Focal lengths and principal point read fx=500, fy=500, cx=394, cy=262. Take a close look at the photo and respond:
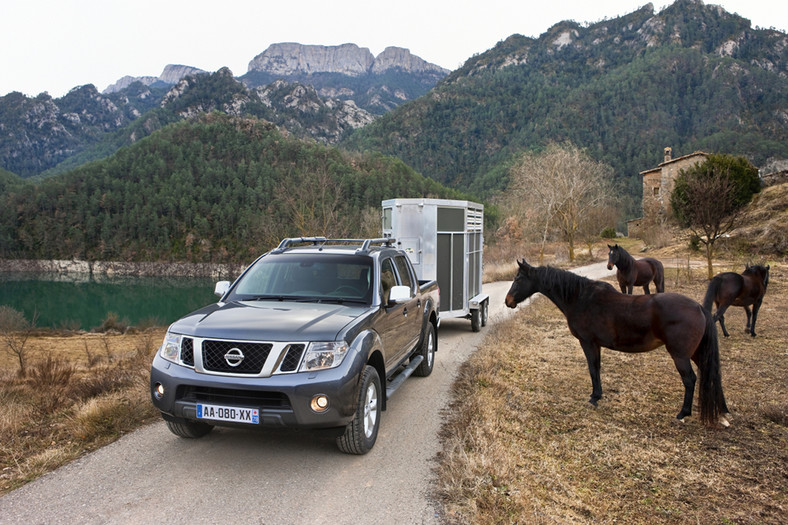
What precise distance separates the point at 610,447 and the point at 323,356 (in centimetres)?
297

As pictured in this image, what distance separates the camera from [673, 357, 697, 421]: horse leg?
17.4 feet

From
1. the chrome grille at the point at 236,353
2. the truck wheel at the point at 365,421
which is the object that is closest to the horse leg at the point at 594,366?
the truck wheel at the point at 365,421

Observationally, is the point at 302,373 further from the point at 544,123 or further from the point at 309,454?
the point at 544,123

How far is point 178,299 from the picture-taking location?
66250 millimetres

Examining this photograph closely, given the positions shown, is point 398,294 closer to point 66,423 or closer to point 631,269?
point 66,423

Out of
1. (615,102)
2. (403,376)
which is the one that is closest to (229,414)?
(403,376)

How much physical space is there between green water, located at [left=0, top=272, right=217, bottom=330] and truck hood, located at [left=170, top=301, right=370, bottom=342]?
3848cm

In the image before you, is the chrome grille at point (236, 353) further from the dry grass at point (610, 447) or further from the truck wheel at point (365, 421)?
the dry grass at point (610, 447)

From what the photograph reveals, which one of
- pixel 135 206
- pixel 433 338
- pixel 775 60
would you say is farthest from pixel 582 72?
pixel 433 338

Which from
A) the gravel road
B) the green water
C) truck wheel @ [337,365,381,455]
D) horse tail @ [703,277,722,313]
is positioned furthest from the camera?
the green water

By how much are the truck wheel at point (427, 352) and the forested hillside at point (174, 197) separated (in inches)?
3746

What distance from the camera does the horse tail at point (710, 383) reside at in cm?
521

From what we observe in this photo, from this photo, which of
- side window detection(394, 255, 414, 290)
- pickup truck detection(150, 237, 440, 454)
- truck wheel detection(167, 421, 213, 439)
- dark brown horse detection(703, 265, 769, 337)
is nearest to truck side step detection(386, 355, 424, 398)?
pickup truck detection(150, 237, 440, 454)

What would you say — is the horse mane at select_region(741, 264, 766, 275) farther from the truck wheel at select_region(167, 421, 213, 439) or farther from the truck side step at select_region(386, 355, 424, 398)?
the truck wheel at select_region(167, 421, 213, 439)
